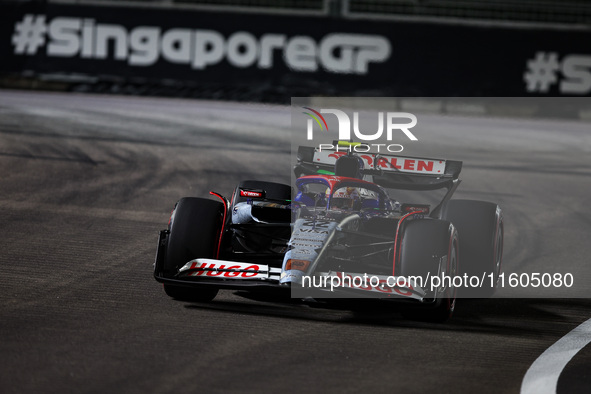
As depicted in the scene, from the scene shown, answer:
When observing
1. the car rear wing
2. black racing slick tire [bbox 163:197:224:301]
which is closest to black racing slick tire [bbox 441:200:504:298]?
the car rear wing

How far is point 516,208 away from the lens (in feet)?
37.5

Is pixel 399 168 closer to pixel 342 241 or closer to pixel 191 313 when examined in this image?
pixel 342 241

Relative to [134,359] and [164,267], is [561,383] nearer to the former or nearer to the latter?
[134,359]

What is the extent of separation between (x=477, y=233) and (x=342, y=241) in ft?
3.59

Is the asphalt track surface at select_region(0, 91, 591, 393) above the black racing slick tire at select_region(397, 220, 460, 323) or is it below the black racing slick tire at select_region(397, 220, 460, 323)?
below

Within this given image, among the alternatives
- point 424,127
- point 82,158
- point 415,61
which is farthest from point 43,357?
point 415,61

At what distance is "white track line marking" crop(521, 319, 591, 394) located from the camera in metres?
4.75

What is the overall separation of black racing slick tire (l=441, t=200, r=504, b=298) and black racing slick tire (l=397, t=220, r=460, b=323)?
A: 67 cm

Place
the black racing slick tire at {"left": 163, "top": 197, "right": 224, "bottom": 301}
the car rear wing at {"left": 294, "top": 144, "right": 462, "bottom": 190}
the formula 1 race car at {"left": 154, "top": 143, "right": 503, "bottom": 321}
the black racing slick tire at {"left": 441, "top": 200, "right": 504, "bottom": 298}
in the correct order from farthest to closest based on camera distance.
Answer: the car rear wing at {"left": 294, "top": 144, "right": 462, "bottom": 190}, the black racing slick tire at {"left": 441, "top": 200, "right": 504, "bottom": 298}, the black racing slick tire at {"left": 163, "top": 197, "right": 224, "bottom": 301}, the formula 1 race car at {"left": 154, "top": 143, "right": 503, "bottom": 321}

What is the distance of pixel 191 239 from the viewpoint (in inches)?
244
